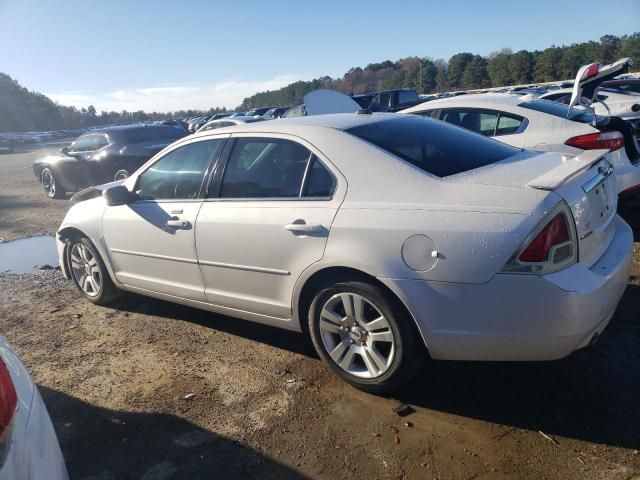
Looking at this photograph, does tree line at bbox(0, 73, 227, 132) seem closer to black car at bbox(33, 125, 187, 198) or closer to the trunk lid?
black car at bbox(33, 125, 187, 198)

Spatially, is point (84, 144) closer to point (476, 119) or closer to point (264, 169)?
point (476, 119)

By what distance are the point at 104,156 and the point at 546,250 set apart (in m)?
10.6

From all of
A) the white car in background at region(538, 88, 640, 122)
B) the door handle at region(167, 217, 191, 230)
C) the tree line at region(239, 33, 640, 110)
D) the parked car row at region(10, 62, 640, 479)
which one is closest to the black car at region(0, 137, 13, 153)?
the tree line at region(239, 33, 640, 110)

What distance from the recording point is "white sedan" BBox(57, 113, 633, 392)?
2562 millimetres

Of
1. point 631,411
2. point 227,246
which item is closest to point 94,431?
point 227,246

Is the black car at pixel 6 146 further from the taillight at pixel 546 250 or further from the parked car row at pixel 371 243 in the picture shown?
the taillight at pixel 546 250

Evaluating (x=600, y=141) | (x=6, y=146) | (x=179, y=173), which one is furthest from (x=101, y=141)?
(x=6, y=146)

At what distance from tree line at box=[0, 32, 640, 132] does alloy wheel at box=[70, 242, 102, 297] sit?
71.0 ft

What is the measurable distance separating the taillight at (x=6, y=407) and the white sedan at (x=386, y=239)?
1.74m

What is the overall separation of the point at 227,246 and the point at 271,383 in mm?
954

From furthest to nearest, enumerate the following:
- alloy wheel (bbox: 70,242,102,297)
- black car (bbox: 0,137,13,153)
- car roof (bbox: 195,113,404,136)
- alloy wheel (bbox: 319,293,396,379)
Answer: black car (bbox: 0,137,13,153), alloy wheel (bbox: 70,242,102,297), car roof (bbox: 195,113,404,136), alloy wheel (bbox: 319,293,396,379)

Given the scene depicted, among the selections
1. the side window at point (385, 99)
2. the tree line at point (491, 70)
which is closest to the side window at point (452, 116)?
the side window at point (385, 99)

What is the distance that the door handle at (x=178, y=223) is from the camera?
12.6 feet

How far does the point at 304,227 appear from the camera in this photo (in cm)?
314
